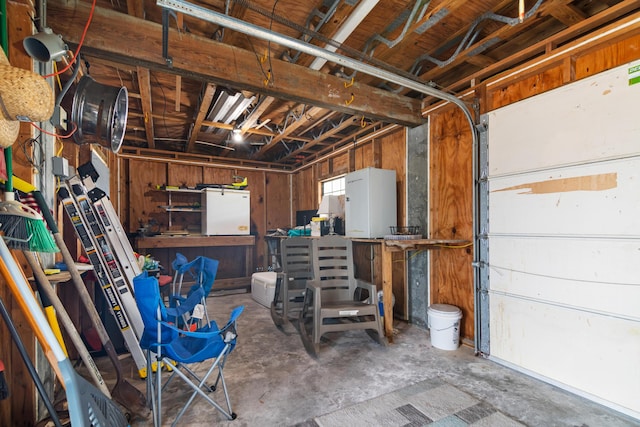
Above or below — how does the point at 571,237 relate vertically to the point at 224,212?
below

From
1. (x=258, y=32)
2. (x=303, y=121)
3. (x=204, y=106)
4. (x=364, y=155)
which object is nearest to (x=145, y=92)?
(x=204, y=106)

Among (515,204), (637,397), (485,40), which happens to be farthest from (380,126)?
(637,397)

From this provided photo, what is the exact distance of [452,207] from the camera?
3.10 metres

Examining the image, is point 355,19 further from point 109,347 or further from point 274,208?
point 274,208

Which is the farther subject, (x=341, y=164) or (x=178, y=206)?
(x=178, y=206)

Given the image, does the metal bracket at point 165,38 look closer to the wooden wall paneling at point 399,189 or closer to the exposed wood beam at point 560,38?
the exposed wood beam at point 560,38

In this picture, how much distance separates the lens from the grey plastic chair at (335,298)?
277 centimetres

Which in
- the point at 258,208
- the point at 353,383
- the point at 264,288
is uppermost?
the point at 258,208

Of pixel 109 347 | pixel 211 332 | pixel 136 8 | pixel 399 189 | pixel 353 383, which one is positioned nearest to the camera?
pixel 211 332

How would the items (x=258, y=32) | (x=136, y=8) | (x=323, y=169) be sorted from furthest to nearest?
(x=323, y=169)
(x=136, y=8)
(x=258, y=32)

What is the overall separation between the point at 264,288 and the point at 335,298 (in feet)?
5.28

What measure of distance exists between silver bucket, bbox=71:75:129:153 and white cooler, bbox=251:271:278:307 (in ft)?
9.30

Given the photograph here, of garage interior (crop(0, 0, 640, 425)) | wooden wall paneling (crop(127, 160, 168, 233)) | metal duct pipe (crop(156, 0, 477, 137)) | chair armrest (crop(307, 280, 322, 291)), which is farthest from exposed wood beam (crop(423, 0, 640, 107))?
wooden wall paneling (crop(127, 160, 168, 233))

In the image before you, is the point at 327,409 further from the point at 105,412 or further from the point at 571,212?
the point at 571,212
